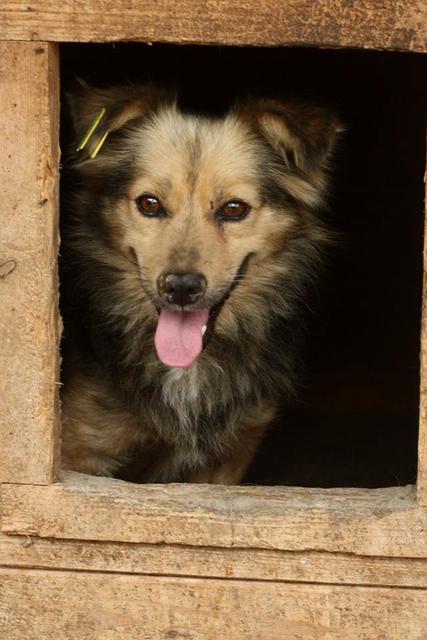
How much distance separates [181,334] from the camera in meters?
3.89

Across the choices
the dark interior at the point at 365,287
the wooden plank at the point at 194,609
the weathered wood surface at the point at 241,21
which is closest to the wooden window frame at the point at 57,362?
the weathered wood surface at the point at 241,21

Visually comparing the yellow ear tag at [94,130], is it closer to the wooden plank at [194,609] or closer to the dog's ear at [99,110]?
the dog's ear at [99,110]

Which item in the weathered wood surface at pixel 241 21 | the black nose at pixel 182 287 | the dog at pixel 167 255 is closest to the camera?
the weathered wood surface at pixel 241 21

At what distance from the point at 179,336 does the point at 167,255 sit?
11.3 inches

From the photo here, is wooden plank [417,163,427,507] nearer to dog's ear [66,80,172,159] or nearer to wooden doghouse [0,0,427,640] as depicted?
wooden doghouse [0,0,427,640]

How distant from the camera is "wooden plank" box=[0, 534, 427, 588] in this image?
11.6ft

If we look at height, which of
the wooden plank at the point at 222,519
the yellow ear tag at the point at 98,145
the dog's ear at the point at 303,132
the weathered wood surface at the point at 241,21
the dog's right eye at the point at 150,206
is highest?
the weathered wood surface at the point at 241,21

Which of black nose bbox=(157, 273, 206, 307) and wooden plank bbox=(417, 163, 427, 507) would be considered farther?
black nose bbox=(157, 273, 206, 307)

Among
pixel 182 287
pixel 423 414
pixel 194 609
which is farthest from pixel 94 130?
pixel 194 609

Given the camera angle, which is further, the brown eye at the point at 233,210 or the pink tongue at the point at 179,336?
the brown eye at the point at 233,210

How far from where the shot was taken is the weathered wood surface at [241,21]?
10.7ft

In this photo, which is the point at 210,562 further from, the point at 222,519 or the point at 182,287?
the point at 182,287

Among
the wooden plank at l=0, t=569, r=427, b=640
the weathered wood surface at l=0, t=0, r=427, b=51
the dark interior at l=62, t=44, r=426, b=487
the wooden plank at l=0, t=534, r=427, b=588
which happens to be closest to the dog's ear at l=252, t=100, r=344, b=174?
the weathered wood surface at l=0, t=0, r=427, b=51

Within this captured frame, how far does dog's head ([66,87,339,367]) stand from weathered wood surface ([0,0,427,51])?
2.51 feet
